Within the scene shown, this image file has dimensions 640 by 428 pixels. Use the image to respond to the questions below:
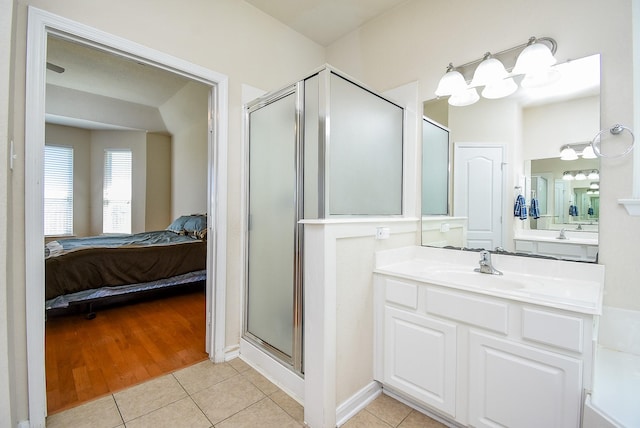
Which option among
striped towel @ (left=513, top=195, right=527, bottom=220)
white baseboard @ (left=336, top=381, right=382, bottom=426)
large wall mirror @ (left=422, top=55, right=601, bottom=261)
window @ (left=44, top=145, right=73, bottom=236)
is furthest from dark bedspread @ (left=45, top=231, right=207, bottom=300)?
striped towel @ (left=513, top=195, right=527, bottom=220)

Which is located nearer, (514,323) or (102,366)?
(514,323)

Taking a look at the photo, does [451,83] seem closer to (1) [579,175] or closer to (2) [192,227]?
(1) [579,175]

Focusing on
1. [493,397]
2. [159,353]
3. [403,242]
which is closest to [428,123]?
[403,242]

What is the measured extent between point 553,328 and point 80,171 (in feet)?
23.9

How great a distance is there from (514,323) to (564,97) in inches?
51.2

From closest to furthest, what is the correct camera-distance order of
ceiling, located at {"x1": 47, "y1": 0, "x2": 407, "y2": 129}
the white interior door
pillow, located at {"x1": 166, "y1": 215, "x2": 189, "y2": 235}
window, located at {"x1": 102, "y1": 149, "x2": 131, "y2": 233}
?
1. the white interior door
2. ceiling, located at {"x1": 47, "y1": 0, "x2": 407, "y2": 129}
3. pillow, located at {"x1": 166, "y1": 215, "x2": 189, "y2": 235}
4. window, located at {"x1": 102, "y1": 149, "x2": 131, "y2": 233}

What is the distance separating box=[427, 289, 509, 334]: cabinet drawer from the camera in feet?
4.13

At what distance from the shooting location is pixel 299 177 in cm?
179

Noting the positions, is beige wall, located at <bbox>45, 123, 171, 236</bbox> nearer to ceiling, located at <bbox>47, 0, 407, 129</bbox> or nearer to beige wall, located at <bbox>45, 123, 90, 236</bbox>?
beige wall, located at <bbox>45, 123, 90, 236</bbox>

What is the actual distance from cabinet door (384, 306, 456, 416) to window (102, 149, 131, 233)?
5815 millimetres

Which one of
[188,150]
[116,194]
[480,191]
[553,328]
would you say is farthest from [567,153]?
[116,194]

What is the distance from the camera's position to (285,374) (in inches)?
71.9

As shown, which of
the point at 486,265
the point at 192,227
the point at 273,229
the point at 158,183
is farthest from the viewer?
the point at 158,183

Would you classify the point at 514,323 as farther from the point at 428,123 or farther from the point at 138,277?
the point at 138,277
